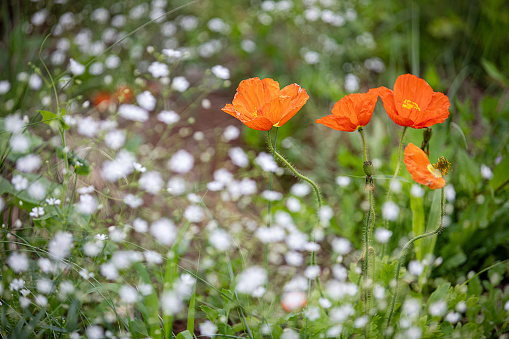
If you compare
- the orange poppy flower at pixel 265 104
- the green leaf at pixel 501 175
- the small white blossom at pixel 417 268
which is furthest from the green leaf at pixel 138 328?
the green leaf at pixel 501 175

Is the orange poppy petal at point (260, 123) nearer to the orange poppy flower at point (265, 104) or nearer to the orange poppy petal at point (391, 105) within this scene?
the orange poppy flower at point (265, 104)

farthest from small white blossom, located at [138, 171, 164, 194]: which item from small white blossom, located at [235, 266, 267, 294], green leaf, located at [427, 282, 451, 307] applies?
green leaf, located at [427, 282, 451, 307]

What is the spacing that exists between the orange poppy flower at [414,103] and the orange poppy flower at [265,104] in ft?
0.75

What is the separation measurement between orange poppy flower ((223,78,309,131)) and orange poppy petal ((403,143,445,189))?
0.98ft

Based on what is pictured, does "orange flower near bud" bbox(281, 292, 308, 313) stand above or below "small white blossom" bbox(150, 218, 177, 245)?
below

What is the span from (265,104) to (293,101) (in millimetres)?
99

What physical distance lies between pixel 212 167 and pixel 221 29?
1006mm

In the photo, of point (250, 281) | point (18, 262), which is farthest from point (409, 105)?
point (18, 262)

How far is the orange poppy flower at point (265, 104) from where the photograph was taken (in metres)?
0.96

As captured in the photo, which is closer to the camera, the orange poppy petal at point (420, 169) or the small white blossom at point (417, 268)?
the orange poppy petal at point (420, 169)

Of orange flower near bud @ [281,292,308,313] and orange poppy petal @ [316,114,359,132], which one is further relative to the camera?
orange flower near bud @ [281,292,308,313]

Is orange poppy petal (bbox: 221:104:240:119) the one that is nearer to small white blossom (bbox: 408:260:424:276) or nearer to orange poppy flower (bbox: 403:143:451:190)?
orange poppy flower (bbox: 403:143:451:190)

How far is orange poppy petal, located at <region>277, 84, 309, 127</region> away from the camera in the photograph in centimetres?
98

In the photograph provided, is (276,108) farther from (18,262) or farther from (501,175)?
(501,175)
